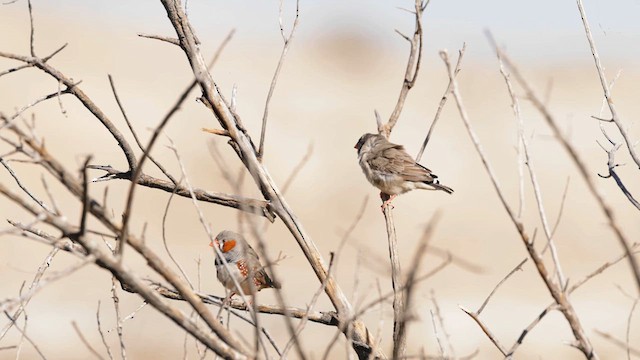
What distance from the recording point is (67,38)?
38.5m

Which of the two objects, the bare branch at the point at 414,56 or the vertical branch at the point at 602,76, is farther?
the bare branch at the point at 414,56

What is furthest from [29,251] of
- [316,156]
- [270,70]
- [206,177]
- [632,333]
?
[270,70]

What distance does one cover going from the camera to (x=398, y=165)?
8250mm

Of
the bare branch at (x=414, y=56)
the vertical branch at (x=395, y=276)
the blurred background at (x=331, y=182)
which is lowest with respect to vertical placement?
the vertical branch at (x=395, y=276)

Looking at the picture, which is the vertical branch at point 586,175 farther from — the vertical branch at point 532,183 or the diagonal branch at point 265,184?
the diagonal branch at point 265,184

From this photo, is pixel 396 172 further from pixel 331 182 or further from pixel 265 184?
pixel 331 182

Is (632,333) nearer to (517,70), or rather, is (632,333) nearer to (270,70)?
(517,70)

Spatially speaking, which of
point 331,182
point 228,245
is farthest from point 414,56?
point 331,182

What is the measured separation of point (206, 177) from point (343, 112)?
929 centimetres

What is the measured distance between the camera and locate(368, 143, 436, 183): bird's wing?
820cm

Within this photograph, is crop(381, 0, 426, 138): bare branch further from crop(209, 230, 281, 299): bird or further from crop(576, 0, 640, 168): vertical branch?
→ crop(209, 230, 281, 299): bird

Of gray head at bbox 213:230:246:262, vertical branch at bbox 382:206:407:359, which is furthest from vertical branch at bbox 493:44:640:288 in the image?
gray head at bbox 213:230:246:262

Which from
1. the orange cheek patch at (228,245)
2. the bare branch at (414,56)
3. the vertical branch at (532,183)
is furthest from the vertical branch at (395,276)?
the orange cheek patch at (228,245)

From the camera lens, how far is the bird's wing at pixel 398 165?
8195 millimetres
